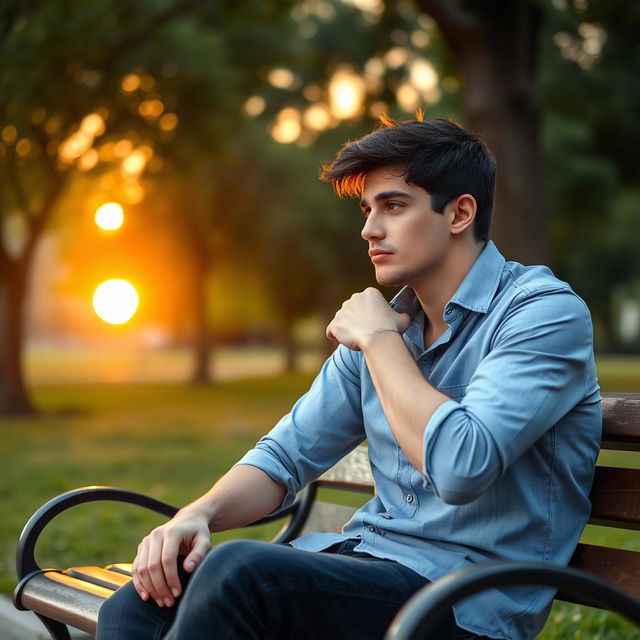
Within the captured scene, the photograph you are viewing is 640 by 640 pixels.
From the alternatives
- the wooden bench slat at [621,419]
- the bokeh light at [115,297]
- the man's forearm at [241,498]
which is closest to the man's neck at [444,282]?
the wooden bench slat at [621,419]

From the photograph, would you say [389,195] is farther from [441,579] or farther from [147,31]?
[147,31]

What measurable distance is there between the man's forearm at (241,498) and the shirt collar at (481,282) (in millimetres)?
745

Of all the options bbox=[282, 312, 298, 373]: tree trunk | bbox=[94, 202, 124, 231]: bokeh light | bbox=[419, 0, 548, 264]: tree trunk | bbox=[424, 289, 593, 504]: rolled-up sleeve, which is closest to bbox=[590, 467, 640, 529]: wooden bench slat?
bbox=[424, 289, 593, 504]: rolled-up sleeve

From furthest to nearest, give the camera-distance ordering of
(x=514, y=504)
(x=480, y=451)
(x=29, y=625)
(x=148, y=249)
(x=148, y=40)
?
(x=148, y=249) < (x=148, y=40) < (x=29, y=625) < (x=514, y=504) < (x=480, y=451)

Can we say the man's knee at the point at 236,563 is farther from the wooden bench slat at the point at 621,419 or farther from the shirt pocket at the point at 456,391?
the wooden bench slat at the point at 621,419

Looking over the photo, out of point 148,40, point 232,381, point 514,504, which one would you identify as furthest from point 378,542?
point 232,381

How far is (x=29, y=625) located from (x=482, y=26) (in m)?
7.18

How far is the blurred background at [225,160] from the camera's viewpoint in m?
9.69

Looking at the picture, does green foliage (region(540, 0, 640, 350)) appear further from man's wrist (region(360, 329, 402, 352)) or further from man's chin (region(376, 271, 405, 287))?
man's wrist (region(360, 329, 402, 352))

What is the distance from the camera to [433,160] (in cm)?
251

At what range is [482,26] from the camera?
941 centimetres

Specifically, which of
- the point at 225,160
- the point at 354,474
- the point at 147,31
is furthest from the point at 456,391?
the point at 225,160

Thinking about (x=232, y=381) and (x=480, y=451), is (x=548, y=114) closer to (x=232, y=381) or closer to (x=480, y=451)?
(x=232, y=381)

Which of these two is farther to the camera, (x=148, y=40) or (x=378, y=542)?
(x=148, y=40)
